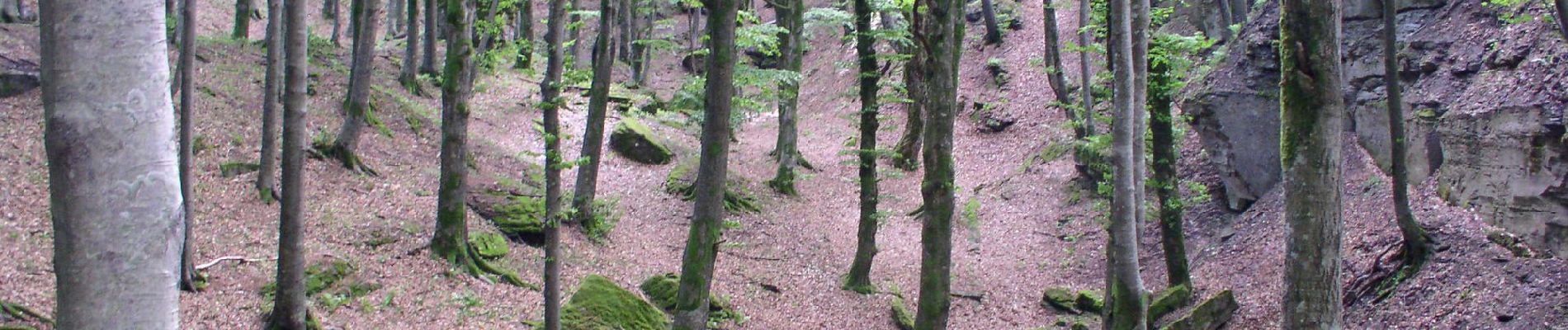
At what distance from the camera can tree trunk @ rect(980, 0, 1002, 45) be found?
30.4 metres

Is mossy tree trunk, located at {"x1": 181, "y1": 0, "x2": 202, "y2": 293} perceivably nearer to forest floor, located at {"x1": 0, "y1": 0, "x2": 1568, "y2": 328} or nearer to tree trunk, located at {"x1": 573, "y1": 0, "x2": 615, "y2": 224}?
forest floor, located at {"x1": 0, "y1": 0, "x2": 1568, "y2": 328}

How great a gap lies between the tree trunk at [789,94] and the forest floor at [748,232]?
1.93ft

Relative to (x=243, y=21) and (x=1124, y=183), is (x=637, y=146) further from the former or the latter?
(x=1124, y=183)

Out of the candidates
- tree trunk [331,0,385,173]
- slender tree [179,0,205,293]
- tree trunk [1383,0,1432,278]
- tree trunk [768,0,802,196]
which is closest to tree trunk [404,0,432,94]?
tree trunk [331,0,385,173]

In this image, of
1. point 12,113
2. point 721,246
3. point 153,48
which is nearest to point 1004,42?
point 721,246

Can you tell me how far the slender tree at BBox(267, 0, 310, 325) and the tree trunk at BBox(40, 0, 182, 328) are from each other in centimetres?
636

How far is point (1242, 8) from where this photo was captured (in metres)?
23.4

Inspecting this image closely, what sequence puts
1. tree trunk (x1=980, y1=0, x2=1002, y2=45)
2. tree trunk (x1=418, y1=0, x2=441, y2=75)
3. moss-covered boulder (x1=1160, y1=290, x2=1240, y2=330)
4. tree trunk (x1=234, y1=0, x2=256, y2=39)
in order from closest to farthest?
moss-covered boulder (x1=1160, y1=290, x2=1240, y2=330) < tree trunk (x1=418, y1=0, x2=441, y2=75) < tree trunk (x1=234, y1=0, x2=256, y2=39) < tree trunk (x1=980, y1=0, x2=1002, y2=45)

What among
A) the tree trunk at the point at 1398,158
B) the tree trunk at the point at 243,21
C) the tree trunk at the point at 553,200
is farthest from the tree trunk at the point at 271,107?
the tree trunk at the point at 1398,158

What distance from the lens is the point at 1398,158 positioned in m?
12.3

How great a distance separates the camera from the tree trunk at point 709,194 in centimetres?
916

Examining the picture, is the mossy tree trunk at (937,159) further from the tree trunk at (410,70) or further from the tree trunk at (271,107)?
the tree trunk at (410,70)

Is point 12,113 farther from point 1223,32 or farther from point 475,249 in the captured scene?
point 1223,32

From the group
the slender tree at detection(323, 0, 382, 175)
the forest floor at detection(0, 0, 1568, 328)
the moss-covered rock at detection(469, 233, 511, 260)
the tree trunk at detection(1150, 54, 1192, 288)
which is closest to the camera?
the forest floor at detection(0, 0, 1568, 328)
